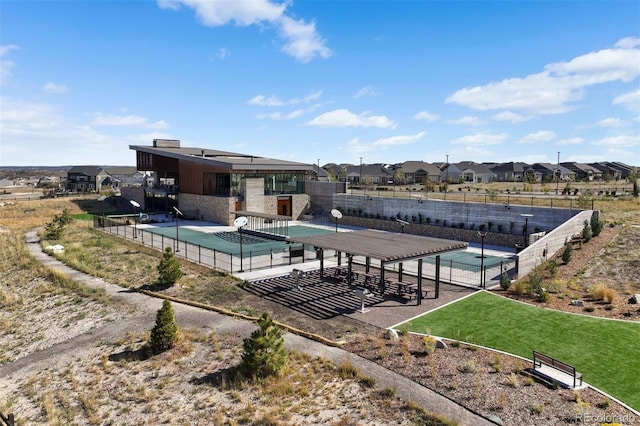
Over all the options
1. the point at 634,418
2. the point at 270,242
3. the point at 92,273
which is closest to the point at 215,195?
the point at 270,242

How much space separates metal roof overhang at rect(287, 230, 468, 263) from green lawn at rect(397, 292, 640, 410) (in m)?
2.60

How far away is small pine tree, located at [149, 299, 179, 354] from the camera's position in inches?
592

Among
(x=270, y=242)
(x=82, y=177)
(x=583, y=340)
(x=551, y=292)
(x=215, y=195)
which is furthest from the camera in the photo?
(x=82, y=177)

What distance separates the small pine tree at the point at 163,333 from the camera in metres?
15.0

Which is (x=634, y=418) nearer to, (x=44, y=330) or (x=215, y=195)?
(x=44, y=330)

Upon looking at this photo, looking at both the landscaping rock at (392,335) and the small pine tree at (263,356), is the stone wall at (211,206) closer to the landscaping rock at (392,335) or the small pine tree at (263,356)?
the landscaping rock at (392,335)

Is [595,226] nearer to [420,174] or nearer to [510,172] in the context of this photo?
[420,174]

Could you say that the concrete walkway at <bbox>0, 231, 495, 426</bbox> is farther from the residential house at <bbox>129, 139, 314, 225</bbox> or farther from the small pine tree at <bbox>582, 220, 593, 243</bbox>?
the small pine tree at <bbox>582, 220, 593, 243</bbox>

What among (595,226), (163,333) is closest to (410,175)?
(595,226)

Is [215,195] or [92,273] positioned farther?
[215,195]

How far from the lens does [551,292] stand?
20859mm

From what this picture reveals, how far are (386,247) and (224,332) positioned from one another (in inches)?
326

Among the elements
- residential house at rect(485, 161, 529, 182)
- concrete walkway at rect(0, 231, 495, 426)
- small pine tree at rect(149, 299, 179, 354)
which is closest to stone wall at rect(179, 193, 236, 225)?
concrete walkway at rect(0, 231, 495, 426)

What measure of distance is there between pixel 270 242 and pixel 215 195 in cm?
1327
